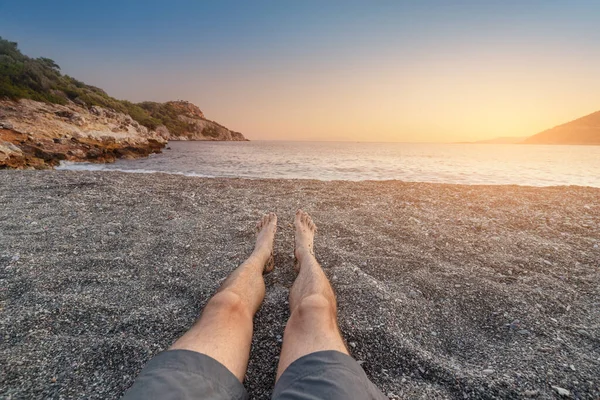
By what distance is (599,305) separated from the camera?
2.48 meters

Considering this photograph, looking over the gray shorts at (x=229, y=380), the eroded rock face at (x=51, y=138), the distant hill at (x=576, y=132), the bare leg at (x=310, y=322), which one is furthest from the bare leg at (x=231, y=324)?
the distant hill at (x=576, y=132)

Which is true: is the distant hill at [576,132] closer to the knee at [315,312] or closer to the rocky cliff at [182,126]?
the rocky cliff at [182,126]

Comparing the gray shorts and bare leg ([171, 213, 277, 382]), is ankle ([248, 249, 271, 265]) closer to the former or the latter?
bare leg ([171, 213, 277, 382])

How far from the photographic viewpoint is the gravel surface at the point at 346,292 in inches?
68.2

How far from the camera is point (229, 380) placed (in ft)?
4.26

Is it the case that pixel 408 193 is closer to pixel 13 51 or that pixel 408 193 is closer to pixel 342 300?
pixel 342 300

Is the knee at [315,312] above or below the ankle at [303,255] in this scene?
above

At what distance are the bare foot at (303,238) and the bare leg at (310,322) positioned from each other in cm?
38

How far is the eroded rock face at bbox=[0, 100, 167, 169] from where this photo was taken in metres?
11.7

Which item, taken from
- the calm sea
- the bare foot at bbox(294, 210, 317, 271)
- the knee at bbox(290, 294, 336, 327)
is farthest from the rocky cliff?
the knee at bbox(290, 294, 336, 327)

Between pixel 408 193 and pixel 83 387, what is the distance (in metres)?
7.08

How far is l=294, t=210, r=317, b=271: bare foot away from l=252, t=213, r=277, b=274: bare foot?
277mm

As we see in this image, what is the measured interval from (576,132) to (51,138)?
15176 cm

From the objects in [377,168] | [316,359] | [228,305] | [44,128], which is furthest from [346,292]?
[44,128]
